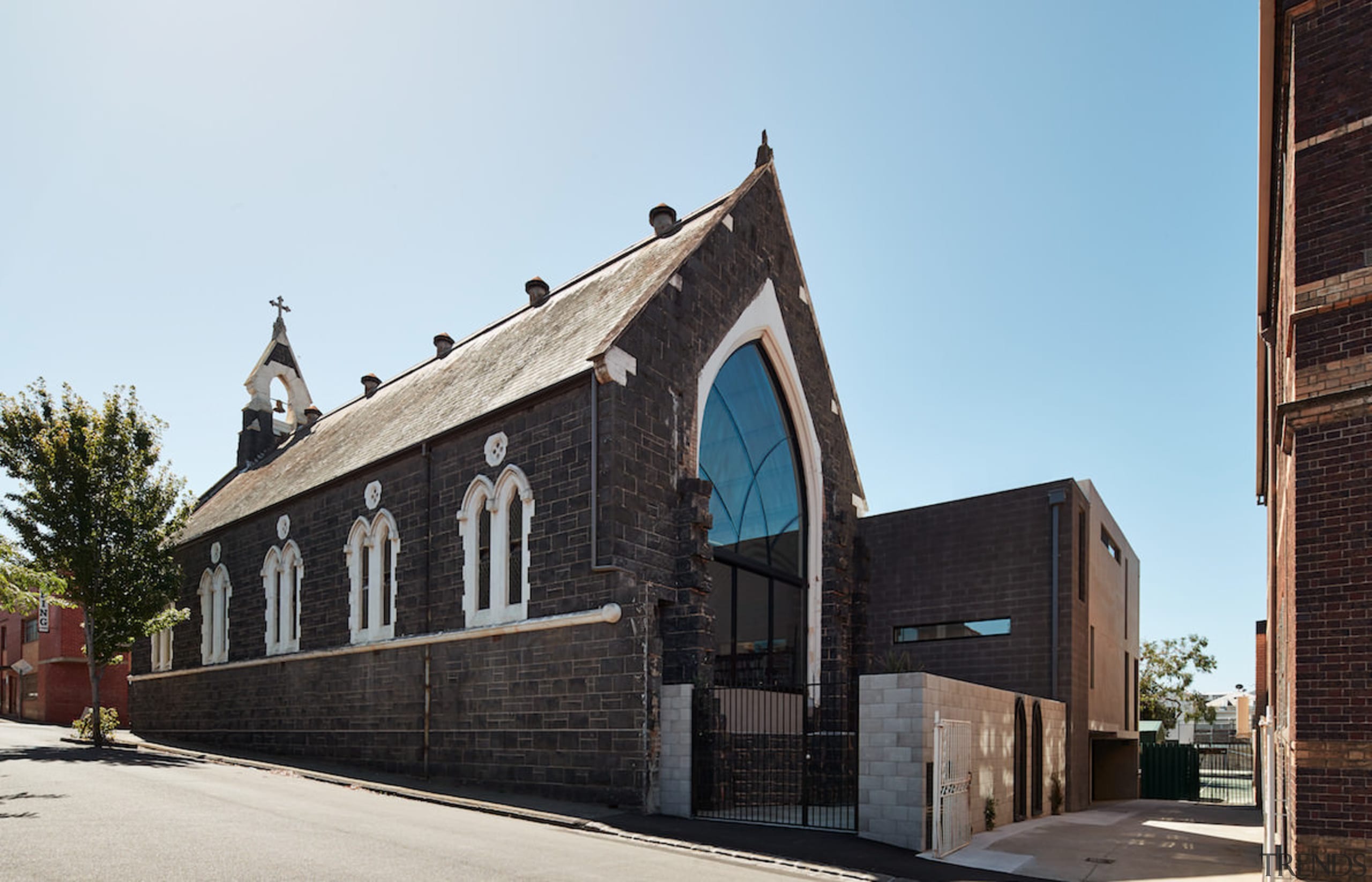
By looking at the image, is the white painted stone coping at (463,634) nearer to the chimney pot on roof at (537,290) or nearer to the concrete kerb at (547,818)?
the concrete kerb at (547,818)

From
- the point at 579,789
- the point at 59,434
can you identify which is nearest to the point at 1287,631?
the point at 579,789

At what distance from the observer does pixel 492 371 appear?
21.0 meters

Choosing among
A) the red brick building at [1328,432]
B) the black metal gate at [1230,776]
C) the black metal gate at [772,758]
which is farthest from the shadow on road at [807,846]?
the black metal gate at [1230,776]

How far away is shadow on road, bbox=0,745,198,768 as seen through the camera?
18.9 metres

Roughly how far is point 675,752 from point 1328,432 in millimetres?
9492

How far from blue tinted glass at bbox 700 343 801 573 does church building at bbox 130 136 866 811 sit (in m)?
0.06

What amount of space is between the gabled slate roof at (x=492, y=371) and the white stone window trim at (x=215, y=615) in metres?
1.50

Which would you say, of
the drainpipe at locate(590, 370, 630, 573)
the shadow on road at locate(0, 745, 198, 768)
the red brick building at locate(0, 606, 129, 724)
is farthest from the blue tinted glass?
the red brick building at locate(0, 606, 129, 724)

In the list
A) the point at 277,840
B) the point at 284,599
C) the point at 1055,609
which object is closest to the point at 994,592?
the point at 1055,609

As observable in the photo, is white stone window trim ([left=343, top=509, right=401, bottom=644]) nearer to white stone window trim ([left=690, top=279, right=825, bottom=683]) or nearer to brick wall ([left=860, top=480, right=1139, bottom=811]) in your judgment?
white stone window trim ([left=690, top=279, right=825, bottom=683])

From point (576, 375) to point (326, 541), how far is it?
9.96m

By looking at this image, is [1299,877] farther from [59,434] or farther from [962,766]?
[59,434]

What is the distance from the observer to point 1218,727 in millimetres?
80625

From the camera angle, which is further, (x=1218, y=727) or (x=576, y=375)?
(x=1218, y=727)
